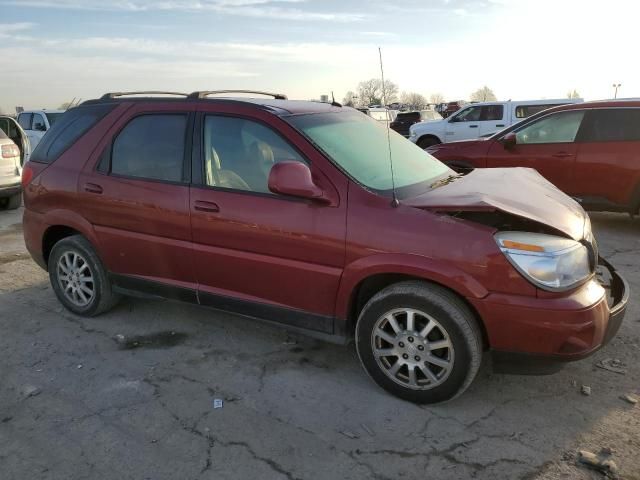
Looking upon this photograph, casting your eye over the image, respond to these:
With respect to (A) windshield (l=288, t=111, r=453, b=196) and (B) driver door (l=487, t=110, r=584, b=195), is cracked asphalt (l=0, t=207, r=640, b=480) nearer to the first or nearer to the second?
(A) windshield (l=288, t=111, r=453, b=196)

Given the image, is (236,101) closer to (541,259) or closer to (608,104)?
(541,259)

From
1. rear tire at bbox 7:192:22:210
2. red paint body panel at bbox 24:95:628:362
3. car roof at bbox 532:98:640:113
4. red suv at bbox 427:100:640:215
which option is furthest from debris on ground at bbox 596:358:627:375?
rear tire at bbox 7:192:22:210

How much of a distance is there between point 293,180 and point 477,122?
1416cm

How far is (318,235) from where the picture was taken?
10.1ft

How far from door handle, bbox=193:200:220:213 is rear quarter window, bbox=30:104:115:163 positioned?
1265mm

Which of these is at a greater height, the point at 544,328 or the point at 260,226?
the point at 260,226

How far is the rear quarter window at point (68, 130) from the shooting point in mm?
4141

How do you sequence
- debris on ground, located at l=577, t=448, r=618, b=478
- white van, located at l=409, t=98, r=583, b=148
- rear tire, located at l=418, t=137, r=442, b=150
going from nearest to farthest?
1. debris on ground, located at l=577, t=448, r=618, b=478
2. white van, located at l=409, t=98, r=583, b=148
3. rear tire, located at l=418, t=137, r=442, b=150

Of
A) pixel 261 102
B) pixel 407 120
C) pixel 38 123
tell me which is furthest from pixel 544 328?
pixel 407 120

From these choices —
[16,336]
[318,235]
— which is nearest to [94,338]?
[16,336]

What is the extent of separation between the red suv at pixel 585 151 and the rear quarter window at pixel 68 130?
4.23 m

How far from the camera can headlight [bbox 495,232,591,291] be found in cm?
266

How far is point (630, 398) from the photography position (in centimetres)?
304

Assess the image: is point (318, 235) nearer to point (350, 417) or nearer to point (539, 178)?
point (350, 417)
